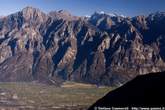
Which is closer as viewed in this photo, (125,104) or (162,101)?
(162,101)

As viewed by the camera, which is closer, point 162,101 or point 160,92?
point 162,101

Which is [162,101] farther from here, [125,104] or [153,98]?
[125,104]

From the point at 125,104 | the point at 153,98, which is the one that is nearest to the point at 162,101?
the point at 153,98
